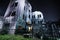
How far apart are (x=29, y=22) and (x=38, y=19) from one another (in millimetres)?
279

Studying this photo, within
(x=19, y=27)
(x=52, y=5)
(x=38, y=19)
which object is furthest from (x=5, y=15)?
(x=52, y=5)

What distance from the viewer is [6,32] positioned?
5395 mm

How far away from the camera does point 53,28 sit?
5324mm

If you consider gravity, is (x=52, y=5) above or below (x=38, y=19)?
above

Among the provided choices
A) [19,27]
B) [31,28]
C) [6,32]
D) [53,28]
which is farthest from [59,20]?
[6,32]

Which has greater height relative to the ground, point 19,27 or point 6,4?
point 6,4

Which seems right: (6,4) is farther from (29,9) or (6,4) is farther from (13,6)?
(29,9)

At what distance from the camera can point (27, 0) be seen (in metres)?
5.49

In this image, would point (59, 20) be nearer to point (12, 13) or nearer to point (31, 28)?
point (31, 28)

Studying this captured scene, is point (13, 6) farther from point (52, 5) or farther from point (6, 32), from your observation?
→ point (52, 5)

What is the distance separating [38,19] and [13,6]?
836 mm

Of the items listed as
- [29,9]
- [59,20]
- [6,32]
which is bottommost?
[6,32]

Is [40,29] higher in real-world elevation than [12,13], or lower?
lower

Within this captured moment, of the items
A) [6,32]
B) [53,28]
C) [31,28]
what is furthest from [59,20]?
[6,32]
